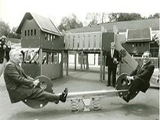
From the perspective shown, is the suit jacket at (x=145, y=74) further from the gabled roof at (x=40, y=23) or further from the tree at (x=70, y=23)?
the tree at (x=70, y=23)

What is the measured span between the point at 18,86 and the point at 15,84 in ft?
0.21

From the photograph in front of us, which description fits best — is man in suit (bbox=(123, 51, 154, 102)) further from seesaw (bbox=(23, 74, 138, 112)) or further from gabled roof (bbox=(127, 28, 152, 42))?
gabled roof (bbox=(127, 28, 152, 42))

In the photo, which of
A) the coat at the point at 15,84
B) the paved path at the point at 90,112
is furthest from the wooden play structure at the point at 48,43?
the coat at the point at 15,84

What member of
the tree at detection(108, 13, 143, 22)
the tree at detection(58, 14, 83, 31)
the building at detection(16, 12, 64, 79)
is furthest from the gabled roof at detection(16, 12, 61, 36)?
the tree at detection(58, 14, 83, 31)

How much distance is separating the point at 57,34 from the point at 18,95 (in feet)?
15.2

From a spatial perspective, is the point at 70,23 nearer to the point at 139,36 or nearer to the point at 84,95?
the point at 139,36

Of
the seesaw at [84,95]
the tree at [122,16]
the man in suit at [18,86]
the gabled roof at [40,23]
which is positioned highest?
the tree at [122,16]

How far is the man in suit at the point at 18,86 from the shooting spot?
2893 mm

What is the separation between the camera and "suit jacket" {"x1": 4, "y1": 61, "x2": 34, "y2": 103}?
2.88 meters

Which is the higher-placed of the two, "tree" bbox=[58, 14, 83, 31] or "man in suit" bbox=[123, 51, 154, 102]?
"tree" bbox=[58, 14, 83, 31]

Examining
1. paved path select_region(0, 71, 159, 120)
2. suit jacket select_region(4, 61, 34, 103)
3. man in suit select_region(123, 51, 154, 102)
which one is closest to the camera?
suit jacket select_region(4, 61, 34, 103)

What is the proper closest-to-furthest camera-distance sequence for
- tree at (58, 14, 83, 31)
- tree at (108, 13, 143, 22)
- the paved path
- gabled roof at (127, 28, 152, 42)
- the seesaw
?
the paved path, the seesaw, gabled roof at (127, 28, 152, 42), tree at (108, 13, 143, 22), tree at (58, 14, 83, 31)

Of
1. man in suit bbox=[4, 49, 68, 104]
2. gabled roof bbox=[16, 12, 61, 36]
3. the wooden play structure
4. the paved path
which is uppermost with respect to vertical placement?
gabled roof bbox=[16, 12, 61, 36]

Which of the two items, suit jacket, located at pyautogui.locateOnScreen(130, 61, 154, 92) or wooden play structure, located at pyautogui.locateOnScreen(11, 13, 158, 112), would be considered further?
wooden play structure, located at pyautogui.locateOnScreen(11, 13, 158, 112)
